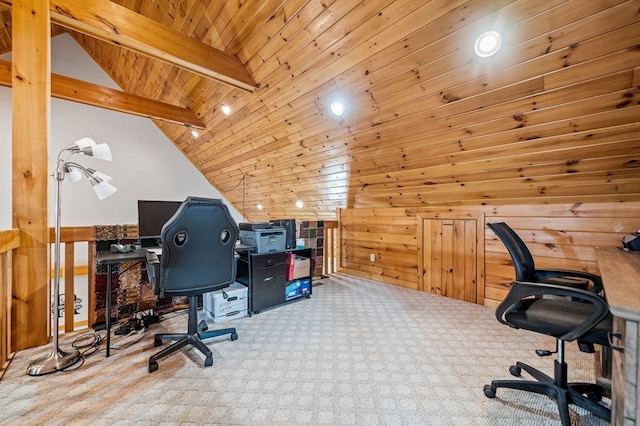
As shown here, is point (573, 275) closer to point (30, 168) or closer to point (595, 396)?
point (595, 396)

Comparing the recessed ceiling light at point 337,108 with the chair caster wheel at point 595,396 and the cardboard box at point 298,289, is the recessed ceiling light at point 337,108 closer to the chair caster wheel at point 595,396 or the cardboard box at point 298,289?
the cardboard box at point 298,289

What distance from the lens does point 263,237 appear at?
2.74 meters

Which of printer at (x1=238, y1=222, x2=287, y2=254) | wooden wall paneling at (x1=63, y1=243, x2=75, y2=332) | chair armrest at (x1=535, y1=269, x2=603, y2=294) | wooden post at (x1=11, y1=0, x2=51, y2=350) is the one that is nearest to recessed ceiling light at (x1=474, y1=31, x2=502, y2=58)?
chair armrest at (x1=535, y1=269, x2=603, y2=294)

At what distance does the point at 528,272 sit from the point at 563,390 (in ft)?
1.97

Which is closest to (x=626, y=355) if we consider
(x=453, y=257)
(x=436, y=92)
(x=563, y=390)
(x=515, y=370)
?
(x=563, y=390)

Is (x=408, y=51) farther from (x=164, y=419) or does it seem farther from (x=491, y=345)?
(x=164, y=419)

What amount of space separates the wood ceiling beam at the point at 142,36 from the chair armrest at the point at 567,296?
3.01m

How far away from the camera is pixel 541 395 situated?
148cm

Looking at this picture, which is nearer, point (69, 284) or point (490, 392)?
point (490, 392)

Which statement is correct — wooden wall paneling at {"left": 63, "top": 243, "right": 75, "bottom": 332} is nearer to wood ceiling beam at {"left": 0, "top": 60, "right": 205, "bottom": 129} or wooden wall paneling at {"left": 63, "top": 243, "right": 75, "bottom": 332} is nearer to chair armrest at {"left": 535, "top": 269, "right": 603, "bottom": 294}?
wood ceiling beam at {"left": 0, "top": 60, "right": 205, "bottom": 129}

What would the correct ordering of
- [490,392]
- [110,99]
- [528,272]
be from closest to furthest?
[490,392] < [528,272] < [110,99]

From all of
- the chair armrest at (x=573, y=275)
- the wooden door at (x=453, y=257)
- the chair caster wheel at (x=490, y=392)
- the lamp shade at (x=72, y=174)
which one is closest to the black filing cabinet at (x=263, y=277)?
the lamp shade at (x=72, y=174)

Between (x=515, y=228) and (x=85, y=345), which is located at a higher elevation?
(x=515, y=228)

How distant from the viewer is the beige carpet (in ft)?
4.36
